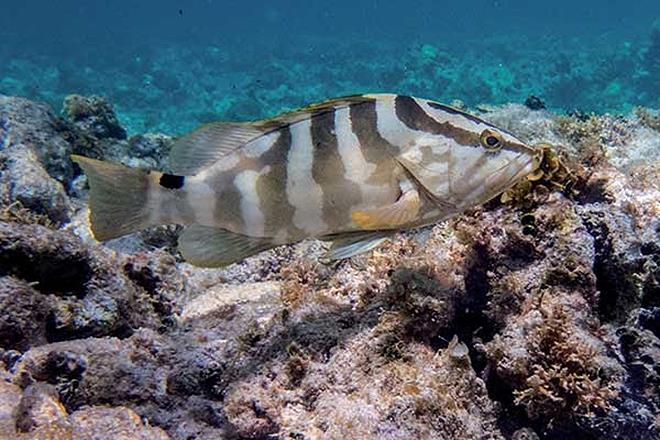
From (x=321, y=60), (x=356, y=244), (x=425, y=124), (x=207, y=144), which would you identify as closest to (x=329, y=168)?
(x=356, y=244)

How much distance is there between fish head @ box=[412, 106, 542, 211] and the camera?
288 cm

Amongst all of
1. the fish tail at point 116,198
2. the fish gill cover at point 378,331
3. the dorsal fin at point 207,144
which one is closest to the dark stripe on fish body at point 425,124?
the dorsal fin at point 207,144

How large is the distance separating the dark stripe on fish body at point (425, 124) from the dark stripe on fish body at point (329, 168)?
39 cm

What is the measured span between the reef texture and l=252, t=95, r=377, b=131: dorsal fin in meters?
1.17

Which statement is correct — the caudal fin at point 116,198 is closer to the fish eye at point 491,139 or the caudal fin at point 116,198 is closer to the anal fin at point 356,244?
the anal fin at point 356,244

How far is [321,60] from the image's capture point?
129 ft

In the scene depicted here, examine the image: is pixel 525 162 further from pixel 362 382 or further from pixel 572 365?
pixel 362 382

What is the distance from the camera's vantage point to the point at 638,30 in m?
51.1

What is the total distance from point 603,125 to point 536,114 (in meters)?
1.86

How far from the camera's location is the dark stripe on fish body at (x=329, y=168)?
9.63ft

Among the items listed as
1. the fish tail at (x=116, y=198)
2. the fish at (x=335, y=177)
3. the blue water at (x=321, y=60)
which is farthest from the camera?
the blue water at (x=321, y=60)

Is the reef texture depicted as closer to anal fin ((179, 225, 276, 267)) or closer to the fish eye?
anal fin ((179, 225, 276, 267))

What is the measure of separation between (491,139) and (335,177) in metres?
0.86

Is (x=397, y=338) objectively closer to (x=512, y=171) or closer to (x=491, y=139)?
(x=512, y=171)
